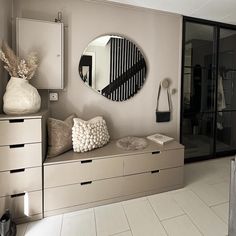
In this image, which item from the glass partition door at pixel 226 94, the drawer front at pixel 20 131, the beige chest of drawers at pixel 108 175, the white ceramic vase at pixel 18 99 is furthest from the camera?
the glass partition door at pixel 226 94

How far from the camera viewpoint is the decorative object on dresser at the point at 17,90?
5.88ft

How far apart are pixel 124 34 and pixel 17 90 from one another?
1578 mm

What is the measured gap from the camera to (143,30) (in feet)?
8.82

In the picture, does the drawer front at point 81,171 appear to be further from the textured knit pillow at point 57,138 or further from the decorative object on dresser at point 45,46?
the decorative object on dresser at point 45,46

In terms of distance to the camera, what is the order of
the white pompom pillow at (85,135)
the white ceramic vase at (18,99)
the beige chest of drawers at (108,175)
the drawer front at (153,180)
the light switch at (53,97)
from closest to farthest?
the white ceramic vase at (18,99) → the beige chest of drawers at (108,175) → the white pompom pillow at (85,135) → the drawer front at (153,180) → the light switch at (53,97)

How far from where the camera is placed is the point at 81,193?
198 centimetres

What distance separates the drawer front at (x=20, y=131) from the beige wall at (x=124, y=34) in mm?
665

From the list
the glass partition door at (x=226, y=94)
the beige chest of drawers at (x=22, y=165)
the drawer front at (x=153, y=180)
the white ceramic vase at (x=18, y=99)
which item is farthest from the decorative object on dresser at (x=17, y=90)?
the glass partition door at (x=226, y=94)

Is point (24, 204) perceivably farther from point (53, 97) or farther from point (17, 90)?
point (53, 97)

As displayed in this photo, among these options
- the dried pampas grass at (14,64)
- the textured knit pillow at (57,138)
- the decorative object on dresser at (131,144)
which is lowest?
the decorative object on dresser at (131,144)

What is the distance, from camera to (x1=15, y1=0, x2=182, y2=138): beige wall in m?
2.34

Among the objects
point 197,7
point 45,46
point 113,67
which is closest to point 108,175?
point 113,67

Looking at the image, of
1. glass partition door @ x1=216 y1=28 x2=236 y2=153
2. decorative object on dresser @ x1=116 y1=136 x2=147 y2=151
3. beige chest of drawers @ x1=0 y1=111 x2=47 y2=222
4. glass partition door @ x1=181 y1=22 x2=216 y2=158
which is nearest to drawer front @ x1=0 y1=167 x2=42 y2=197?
beige chest of drawers @ x1=0 y1=111 x2=47 y2=222

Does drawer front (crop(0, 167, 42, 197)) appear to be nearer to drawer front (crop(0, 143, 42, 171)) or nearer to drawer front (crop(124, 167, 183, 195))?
drawer front (crop(0, 143, 42, 171))
